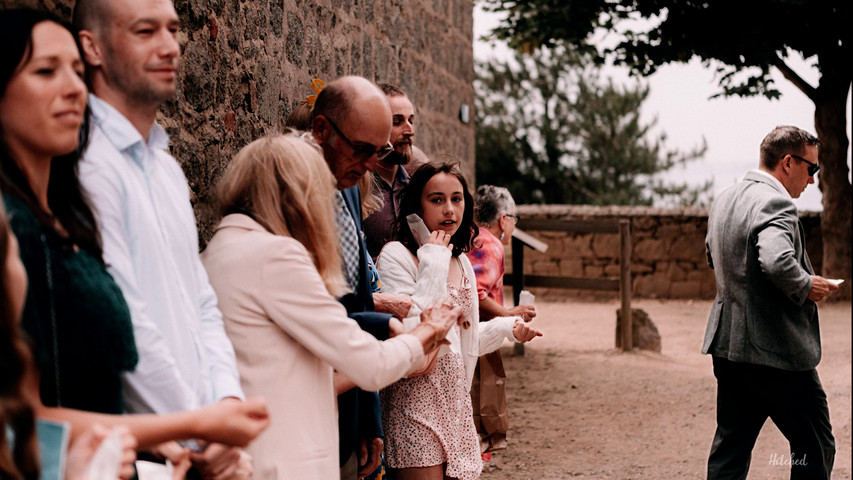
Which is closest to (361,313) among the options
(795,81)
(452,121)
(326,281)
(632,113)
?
(326,281)

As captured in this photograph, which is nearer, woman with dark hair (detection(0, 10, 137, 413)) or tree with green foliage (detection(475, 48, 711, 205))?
woman with dark hair (detection(0, 10, 137, 413))

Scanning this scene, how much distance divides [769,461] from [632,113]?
1982 centimetres

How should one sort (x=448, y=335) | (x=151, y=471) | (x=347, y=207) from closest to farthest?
(x=151, y=471)
(x=347, y=207)
(x=448, y=335)

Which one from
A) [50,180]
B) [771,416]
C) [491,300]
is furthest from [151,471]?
[771,416]

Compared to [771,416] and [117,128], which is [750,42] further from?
[117,128]

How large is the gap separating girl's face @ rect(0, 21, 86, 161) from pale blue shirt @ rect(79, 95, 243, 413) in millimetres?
213

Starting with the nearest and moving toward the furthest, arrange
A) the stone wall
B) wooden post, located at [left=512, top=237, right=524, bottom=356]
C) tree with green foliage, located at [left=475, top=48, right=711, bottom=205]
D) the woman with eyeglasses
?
the stone wall < the woman with eyeglasses < wooden post, located at [left=512, top=237, right=524, bottom=356] < tree with green foliage, located at [left=475, top=48, right=711, bottom=205]

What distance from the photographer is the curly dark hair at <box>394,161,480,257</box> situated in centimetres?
327

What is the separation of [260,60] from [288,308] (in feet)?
6.67

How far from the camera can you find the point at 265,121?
3775mm

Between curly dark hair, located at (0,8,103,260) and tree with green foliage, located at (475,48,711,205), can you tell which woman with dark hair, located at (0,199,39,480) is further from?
tree with green foliage, located at (475,48,711,205)

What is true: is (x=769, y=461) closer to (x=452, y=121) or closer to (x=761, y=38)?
(x=452, y=121)

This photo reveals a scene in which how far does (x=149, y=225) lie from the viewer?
1787mm

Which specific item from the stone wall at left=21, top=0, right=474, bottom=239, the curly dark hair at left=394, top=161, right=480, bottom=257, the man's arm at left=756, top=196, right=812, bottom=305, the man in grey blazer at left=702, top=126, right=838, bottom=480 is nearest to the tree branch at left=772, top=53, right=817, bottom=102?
the stone wall at left=21, top=0, right=474, bottom=239
